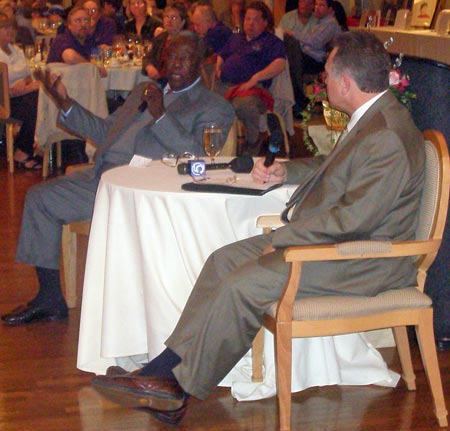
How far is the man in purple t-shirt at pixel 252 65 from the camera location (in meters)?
7.30

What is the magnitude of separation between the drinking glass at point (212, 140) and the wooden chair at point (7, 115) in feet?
12.3

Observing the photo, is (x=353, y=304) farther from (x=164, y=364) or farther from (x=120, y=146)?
(x=120, y=146)

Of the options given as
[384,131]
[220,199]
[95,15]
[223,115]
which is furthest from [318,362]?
[95,15]

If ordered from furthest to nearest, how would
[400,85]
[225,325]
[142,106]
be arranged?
[142,106], [400,85], [225,325]

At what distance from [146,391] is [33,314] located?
123 centimetres

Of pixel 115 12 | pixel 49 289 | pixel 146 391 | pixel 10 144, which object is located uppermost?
pixel 146 391

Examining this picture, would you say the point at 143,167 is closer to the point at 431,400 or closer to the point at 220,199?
the point at 220,199

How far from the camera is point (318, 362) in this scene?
3.30 metres

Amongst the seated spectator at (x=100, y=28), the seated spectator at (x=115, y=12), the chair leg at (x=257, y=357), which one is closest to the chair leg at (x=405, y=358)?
the chair leg at (x=257, y=357)

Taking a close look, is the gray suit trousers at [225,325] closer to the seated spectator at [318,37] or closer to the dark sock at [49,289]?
the dark sock at [49,289]

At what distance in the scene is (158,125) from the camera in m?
3.83

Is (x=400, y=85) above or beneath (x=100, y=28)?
above

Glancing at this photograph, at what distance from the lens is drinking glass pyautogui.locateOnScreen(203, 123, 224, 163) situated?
140 inches

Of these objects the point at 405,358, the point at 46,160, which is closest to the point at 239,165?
the point at 405,358
